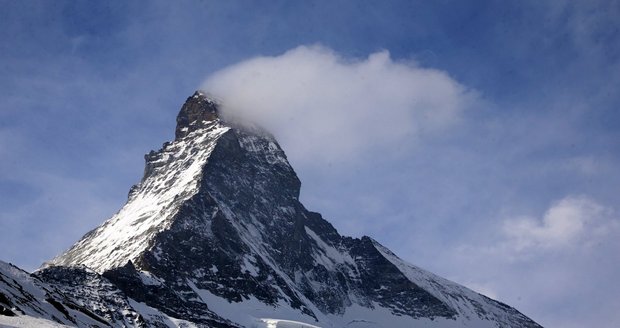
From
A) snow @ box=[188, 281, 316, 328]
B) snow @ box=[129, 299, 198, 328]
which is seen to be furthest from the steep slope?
snow @ box=[188, 281, 316, 328]

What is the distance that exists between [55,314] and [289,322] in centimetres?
→ 11997

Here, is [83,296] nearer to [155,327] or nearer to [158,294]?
[155,327]

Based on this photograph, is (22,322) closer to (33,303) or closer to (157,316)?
(33,303)

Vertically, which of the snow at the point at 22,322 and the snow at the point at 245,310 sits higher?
the snow at the point at 245,310

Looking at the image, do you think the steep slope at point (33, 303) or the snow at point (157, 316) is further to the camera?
the snow at point (157, 316)

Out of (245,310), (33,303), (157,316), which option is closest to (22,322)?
(33,303)

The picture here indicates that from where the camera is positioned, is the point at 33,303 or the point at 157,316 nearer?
the point at 33,303

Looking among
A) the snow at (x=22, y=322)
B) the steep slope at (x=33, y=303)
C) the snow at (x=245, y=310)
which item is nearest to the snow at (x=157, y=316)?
the snow at (x=245, y=310)

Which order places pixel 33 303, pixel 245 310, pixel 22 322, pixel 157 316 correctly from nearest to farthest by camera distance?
pixel 22 322, pixel 33 303, pixel 157 316, pixel 245 310

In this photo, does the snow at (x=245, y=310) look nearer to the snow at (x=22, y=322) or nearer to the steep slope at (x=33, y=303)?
the steep slope at (x=33, y=303)

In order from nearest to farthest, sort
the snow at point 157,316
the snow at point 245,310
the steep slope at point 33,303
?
the steep slope at point 33,303 → the snow at point 157,316 → the snow at point 245,310

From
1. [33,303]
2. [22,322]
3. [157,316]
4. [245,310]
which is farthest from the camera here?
[245,310]

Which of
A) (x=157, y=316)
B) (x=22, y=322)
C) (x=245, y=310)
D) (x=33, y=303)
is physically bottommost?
(x=22, y=322)

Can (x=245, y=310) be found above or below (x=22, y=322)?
above
